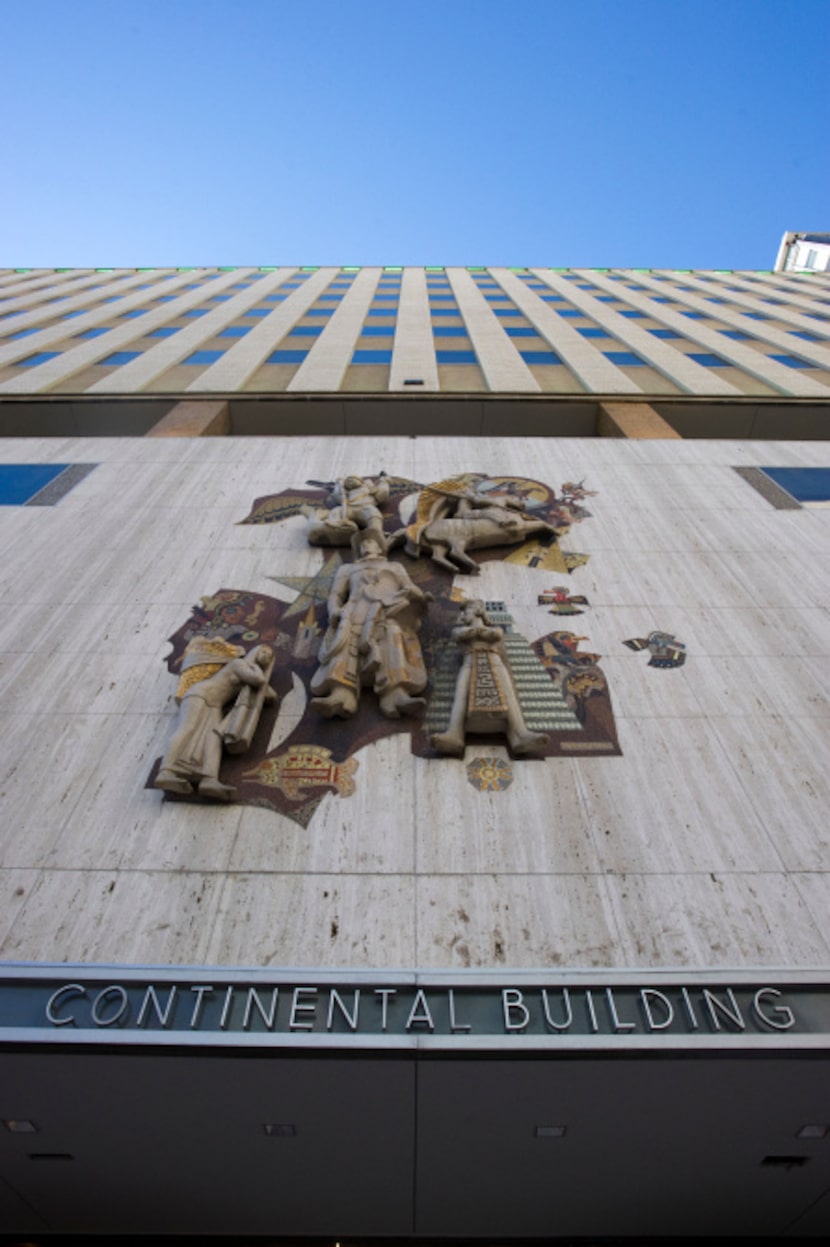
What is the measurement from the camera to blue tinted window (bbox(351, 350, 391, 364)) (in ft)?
73.2

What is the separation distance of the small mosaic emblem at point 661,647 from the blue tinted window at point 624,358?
14769mm

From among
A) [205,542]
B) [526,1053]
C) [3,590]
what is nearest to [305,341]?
[205,542]

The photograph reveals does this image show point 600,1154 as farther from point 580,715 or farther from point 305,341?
point 305,341

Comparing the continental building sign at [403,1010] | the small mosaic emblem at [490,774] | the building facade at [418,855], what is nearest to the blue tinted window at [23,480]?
the building facade at [418,855]

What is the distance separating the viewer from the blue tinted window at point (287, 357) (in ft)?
73.2

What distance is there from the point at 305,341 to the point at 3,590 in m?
16.5

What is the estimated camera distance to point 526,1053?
18.0ft

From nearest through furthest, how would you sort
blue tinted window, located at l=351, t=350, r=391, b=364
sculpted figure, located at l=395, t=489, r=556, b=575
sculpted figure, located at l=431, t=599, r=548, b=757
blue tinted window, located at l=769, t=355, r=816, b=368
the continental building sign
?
the continental building sign, sculpted figure, located at l=431, t=599, r=548, b=757, sculpted figure, located at l=395, t=489, r=556, b=575, blue tinted window, located at l=351, t=350, r=391, b=364, blue tinted window, located at l=769, t=355, r=816, b=368

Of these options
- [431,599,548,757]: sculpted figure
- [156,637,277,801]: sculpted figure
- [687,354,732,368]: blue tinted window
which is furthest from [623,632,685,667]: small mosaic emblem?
[687,354,732,368]: blue tinted window

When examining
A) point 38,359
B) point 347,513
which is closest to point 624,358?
point 347,513

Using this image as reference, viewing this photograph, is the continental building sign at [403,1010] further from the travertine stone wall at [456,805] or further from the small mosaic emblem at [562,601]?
the small mosaic emblem at [562,601]

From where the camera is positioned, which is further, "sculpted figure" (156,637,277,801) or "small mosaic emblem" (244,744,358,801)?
"small mosaic emblem" (244,744,358,801)

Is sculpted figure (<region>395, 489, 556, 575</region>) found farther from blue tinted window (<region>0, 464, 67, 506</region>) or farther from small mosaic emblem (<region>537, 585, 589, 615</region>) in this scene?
blue tinted window (<region>0, 464, 67, 506</region>)

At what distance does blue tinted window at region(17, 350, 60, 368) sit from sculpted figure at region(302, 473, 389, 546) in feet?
47.4
